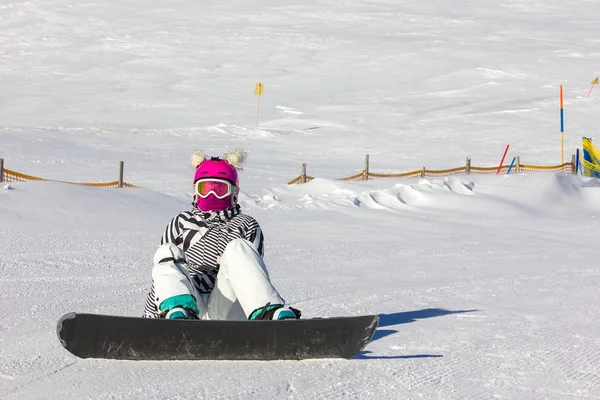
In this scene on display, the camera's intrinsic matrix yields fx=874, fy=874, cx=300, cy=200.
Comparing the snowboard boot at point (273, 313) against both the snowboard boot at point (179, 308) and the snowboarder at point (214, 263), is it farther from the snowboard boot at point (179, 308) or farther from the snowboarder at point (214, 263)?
the snowboard boot at point (179, 308)

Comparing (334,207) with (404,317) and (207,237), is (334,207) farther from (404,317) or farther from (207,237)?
(207,237)

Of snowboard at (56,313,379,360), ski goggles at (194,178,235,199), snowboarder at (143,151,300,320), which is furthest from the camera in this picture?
ski goggles at (194,178,235,199)

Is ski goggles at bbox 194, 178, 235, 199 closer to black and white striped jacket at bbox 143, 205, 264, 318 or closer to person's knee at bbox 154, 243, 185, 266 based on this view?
black and white striped jacket at bbox 143, 205, 264, 318

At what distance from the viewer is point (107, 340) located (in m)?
3.86

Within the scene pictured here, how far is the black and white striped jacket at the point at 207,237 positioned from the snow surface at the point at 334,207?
63cm

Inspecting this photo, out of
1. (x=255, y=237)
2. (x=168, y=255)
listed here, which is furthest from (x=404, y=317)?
(x=168, y=255)

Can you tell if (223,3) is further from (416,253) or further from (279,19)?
(416,253)

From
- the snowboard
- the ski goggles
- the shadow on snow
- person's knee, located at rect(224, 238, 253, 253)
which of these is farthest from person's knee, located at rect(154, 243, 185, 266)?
the shadow on snow

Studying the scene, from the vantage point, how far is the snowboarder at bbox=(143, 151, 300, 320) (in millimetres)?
4055

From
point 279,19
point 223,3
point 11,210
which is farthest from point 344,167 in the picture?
point 223,3

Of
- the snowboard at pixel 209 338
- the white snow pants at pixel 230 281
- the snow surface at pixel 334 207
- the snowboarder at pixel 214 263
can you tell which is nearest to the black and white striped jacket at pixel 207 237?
the snowboarder at pixel 214 263

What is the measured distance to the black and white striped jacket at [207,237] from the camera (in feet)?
14.8

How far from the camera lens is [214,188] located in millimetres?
4664

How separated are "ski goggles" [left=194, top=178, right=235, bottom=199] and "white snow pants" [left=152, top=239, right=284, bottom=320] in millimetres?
437
